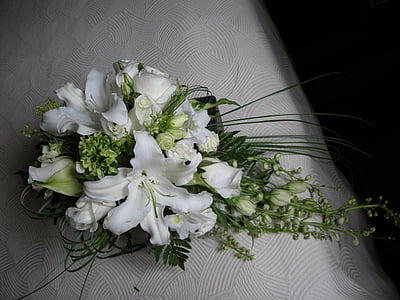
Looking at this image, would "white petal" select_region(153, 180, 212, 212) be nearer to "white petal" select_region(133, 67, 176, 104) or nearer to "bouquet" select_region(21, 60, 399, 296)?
"bouquet" select_region(21, 60, 399, 296)

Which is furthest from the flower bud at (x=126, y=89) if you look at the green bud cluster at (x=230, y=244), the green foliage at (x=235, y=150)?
the green bud cluster at (x=230, y=244)

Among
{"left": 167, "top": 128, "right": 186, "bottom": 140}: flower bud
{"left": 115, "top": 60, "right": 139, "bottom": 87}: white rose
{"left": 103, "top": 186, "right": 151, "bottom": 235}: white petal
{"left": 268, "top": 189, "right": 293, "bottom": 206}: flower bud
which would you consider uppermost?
{"left": 115, "top": 60, "right": 139, "bottom": 87}: white rose

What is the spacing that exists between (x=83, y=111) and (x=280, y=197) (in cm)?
40

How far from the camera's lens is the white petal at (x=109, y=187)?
19.6 inches

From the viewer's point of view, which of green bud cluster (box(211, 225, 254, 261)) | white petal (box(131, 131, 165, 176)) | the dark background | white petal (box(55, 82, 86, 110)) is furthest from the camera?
the dark background

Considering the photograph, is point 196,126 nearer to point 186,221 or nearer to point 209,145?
point 209,145

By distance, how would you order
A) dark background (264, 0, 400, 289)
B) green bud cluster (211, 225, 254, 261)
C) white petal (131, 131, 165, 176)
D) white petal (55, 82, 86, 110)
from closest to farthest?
white petal (131, 131, 165, 176)
white petal (55, 82, 86, 110)
green bud cluster (211, 225, 254, 261)
dark background (264, 0, 400, 289)

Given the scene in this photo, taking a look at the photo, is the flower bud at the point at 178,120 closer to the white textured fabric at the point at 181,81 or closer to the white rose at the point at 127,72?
the white rose at the point at 127,72

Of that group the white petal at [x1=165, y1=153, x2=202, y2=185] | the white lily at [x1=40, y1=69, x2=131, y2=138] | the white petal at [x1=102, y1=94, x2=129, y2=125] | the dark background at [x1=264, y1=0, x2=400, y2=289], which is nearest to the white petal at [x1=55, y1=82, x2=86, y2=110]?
the white lily at [x1=40, y1=69, x2=131, y2=138]

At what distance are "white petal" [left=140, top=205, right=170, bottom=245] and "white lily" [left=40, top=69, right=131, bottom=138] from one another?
5.6 inches

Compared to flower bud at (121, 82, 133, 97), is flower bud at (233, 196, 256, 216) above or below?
below

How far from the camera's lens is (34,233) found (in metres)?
0.96

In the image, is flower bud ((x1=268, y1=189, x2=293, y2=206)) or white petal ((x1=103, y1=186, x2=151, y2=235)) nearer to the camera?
white petal ((x1=103, y1=186, x2=151, y2=235))

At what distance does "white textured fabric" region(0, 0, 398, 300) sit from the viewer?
72cm
